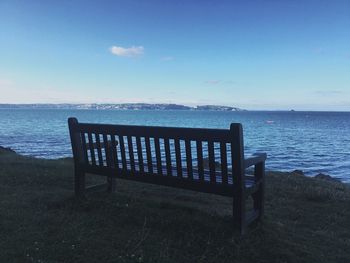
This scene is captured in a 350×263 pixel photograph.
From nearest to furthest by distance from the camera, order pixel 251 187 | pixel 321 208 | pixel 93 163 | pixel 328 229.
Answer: pixel 251 187, pixel 328 229, pixel 93 163, pixel 321 208

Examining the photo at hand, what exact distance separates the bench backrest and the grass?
686mm

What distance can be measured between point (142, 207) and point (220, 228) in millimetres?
1775

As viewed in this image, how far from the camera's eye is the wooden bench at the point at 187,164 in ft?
17.7

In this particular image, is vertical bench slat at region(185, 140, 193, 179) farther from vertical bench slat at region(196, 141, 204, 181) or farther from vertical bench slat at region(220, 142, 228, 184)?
vertical bench slat at region(220, 142, 228, 184)

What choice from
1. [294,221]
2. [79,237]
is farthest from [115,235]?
[294,221]

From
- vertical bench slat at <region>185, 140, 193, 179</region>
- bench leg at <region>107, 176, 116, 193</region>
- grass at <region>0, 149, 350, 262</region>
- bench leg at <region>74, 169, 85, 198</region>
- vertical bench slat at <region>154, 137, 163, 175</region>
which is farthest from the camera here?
bench leg at <region>107, 176, 116, 193</region>

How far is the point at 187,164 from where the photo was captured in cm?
580

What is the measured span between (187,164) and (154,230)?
1.19 m

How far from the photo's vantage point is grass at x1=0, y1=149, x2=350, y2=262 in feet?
16.2

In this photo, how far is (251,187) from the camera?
18.8 ft

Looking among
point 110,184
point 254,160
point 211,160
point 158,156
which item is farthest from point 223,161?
point 110,184

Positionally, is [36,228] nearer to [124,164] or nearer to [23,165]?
[124,164]

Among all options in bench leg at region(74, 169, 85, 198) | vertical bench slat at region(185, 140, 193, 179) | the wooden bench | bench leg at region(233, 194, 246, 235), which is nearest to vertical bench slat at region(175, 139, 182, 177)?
the wooden bench

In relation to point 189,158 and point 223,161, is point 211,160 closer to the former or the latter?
point 223,161
